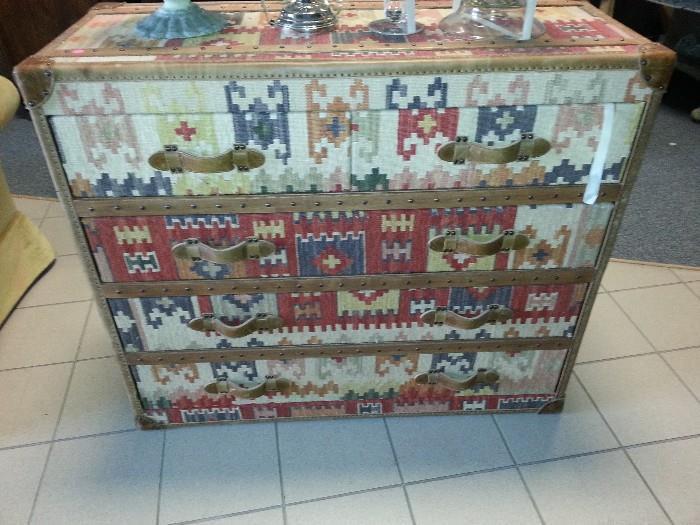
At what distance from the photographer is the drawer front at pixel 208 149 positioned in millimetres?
1107

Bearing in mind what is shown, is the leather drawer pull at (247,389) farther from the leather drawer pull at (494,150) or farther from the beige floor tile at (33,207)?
the beige floor tile at (33,207)

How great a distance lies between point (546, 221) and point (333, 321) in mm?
550

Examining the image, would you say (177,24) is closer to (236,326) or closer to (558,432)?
(236,326)

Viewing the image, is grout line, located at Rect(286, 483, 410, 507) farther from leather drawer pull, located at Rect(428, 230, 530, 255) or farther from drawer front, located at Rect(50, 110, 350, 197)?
drawer front, located at Rect(50, 110, 350, 197)

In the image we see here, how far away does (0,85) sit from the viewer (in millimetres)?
1909

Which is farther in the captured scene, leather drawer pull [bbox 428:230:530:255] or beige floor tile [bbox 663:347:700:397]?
beige floor tile [bbox 663:347:700:397]

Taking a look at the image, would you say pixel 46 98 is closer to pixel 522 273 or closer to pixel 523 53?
pixel 523 53

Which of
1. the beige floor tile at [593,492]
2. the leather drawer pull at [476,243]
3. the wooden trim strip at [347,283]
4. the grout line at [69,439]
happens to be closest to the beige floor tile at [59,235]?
the grout line at [69,439]

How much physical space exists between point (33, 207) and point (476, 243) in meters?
2.27

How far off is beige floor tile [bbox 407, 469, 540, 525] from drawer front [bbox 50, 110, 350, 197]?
2.74 ft

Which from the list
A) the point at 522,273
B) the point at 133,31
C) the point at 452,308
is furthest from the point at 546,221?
the point at 133,31

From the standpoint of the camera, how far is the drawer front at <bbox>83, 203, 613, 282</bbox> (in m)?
1.24

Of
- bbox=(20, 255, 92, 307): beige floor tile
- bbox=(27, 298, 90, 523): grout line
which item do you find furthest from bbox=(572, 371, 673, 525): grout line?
bbox=(20, 255, 92, 307): beige floor tile

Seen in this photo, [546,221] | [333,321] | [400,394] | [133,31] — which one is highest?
[133,31]
